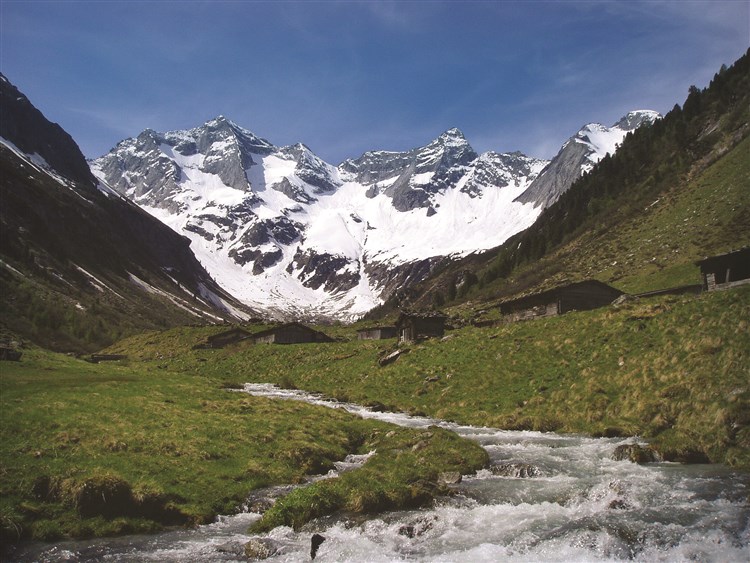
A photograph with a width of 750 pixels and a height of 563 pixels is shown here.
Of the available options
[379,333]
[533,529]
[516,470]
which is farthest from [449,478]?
[379,333]

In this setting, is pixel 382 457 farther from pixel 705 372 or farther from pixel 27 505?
pixel 705 372

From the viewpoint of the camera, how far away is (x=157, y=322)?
198 meters

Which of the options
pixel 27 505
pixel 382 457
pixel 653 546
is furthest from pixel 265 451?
pixel 653 546

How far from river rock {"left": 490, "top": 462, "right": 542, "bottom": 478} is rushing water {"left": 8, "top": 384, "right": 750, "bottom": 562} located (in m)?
0.79

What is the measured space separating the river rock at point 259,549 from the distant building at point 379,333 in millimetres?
86567

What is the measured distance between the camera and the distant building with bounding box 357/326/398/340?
106 metres

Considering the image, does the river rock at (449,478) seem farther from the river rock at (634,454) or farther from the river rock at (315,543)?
the river rock at (634,454)

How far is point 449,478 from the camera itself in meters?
21.6

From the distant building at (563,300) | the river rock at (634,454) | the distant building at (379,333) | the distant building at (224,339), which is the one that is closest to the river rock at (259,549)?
the river rock at (634,454)

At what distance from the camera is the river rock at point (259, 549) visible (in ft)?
51.4

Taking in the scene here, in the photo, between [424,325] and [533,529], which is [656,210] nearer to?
[424,325]

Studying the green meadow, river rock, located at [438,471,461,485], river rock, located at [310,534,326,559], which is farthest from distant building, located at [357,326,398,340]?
river rock, located at [310,534,326,559]

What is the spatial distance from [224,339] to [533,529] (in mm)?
99373

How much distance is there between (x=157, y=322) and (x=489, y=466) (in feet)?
640
